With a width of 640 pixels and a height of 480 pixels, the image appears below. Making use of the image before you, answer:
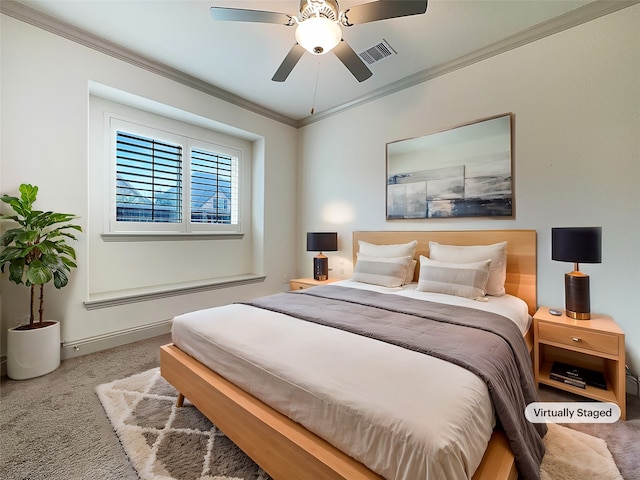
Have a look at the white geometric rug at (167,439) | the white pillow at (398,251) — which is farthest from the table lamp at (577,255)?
the white geometric rug at (167,439)

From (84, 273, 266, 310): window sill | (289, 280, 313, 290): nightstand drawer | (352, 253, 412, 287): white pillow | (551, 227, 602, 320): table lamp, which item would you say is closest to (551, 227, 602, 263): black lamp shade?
(551, 227, 602, 320): table lamp

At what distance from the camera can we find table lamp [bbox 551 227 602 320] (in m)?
1.89

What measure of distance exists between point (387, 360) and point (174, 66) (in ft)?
11.7

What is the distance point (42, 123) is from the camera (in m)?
2.37

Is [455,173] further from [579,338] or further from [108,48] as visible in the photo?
[108,48]

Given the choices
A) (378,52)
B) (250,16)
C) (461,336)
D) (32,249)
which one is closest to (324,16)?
(250,16)

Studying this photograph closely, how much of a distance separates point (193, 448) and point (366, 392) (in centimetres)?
113

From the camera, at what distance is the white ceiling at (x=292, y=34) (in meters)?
2.19

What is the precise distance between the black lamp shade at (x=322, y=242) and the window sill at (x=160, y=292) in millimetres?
1004

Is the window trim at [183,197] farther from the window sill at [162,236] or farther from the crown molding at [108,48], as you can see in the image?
the crown molding at [108,48]

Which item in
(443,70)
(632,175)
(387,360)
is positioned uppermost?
(443,70)

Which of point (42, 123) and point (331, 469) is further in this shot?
point (42, 123)

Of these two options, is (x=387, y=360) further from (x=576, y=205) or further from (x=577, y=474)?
(x=576, y=205)

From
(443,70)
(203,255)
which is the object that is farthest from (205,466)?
(443,70)
